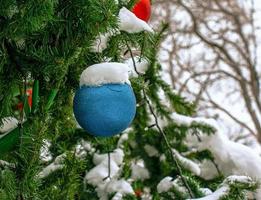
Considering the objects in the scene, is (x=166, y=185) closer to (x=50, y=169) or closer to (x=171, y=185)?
(x=171, y=185)

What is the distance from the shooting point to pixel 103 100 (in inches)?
32.9

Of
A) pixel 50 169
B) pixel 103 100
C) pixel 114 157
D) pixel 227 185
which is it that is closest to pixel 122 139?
pixel 114 157

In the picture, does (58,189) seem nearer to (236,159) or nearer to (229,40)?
(236,159)

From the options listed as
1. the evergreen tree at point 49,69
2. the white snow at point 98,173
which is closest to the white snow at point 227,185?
the evergreen tree at point 49,69

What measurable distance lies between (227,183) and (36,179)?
39 centimetres

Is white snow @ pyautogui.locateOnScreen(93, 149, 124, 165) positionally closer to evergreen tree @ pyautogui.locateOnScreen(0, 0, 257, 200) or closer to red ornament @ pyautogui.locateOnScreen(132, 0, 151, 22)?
evergreen tree @ pyautogui.locateOnScreen(0, 0, 257, 200)

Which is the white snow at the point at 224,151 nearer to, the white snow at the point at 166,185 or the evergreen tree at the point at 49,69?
the white snow at the point at 166,185

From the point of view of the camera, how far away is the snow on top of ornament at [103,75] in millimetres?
837

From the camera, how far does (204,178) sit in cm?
191

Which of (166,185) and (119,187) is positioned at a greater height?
(166,185)

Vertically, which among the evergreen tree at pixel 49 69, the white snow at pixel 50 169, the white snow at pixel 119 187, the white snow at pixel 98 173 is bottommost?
the white snow at pixel 98 173

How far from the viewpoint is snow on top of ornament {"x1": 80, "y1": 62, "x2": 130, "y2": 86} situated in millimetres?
837

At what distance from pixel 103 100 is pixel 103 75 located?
43mm

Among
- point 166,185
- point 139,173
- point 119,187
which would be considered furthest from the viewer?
point 139,173
